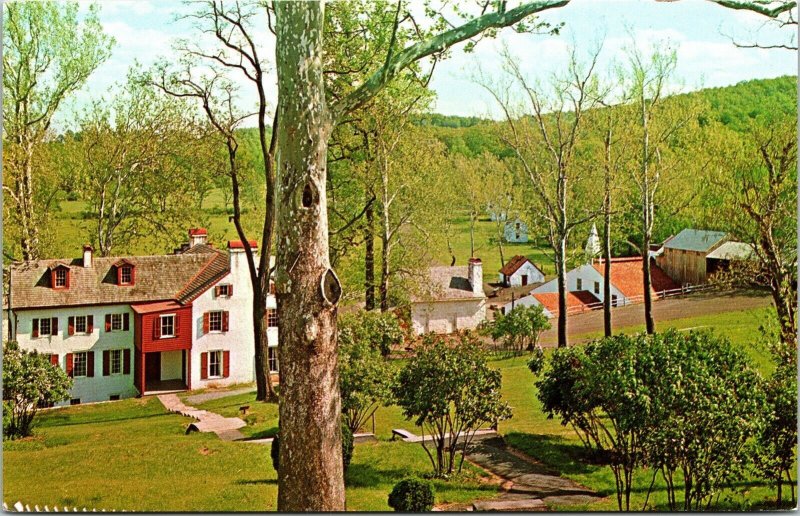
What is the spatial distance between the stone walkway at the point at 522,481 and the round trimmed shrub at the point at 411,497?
0.35 meters

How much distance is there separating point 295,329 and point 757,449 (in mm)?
2848

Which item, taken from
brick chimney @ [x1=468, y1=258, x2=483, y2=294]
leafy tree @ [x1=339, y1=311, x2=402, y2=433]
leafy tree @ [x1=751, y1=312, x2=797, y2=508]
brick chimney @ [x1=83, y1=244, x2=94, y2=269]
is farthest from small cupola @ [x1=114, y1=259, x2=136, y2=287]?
brick chimney @ [x1=468, y1=258, x2=483, y2=294]

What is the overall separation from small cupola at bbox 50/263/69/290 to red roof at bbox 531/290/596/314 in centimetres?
584

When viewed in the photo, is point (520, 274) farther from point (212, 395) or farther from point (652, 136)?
point (212, 395)

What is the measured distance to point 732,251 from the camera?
665 centimetres

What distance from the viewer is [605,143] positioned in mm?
8781

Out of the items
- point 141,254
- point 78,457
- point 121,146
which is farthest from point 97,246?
point 78,457

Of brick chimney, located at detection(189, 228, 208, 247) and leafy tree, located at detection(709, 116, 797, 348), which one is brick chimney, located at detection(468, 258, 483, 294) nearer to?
brick chimney, located at detection(189, 228, 208, 247)

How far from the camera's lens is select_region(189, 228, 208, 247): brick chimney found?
7.39m

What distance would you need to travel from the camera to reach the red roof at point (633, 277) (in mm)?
7315

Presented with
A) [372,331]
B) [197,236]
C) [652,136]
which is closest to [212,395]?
[372,331]

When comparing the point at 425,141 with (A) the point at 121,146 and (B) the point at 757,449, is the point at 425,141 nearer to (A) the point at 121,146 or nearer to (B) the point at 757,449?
(A) the point at 121,146

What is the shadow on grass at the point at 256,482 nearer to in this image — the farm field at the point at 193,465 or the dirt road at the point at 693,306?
the farm field at the point at 193,465

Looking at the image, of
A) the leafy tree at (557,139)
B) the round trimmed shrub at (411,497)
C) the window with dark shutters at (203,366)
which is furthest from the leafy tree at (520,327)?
→ the round trimmed shrub at (411,497)
